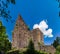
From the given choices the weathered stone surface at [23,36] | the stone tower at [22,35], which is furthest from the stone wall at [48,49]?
the stone tower at [22,35]

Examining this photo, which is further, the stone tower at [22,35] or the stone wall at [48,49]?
the stone tower at [22,35]

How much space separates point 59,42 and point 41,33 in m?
5.45

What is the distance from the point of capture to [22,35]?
174 feet

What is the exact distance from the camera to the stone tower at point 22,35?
2047 inches

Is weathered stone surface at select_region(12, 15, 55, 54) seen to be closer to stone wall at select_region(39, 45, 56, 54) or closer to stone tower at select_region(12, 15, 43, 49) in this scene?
stone tower at select_region(12, 15, 43, 49)

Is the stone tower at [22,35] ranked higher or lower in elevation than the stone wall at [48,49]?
higher

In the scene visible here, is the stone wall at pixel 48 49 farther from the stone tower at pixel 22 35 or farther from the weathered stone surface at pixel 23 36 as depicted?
the stone tower at pixel 22 35

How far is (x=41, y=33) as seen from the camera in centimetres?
5309

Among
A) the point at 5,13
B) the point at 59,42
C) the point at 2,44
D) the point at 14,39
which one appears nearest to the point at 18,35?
the point at 14,39

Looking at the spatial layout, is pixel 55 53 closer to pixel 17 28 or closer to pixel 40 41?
pixel 40 41

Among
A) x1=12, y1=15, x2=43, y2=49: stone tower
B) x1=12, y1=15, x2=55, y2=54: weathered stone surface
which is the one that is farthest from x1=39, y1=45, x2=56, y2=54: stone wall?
x1=12, y1=15, x2=43, y2=49: stone tower

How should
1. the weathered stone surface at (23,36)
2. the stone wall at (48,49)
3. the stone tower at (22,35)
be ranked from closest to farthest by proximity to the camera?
the stone wall at (48,49) < the weathered stone surface at (23,36) < the stone tower at (22,35)

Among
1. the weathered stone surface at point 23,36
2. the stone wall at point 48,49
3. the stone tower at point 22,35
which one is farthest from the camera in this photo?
the stone tower at point 22,35

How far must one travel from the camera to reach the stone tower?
52.0 m
